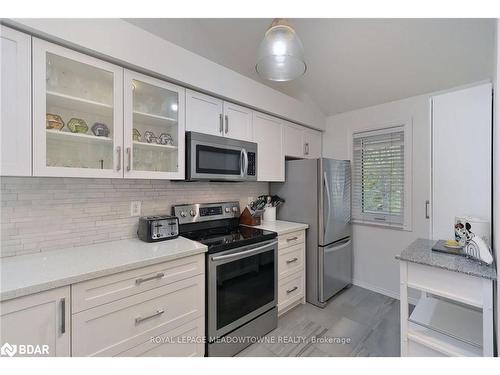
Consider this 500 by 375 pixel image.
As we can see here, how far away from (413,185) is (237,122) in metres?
2.01

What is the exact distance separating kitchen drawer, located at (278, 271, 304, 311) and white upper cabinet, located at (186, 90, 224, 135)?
156cm

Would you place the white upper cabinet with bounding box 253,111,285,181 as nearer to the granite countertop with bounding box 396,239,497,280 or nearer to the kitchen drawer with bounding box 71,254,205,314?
the kitchen drawer with bounding box 71,254,205,314

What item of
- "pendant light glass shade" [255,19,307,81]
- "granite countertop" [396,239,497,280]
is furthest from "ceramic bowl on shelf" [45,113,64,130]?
"granite countertop" [396,239,497,280]

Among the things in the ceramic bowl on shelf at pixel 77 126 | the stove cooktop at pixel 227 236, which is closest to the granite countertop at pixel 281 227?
the stove cooktop at pixel 227 236

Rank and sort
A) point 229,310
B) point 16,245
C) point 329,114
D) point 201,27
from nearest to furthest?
point 16,245 < point 229,310 < point 201,27 < point 329,114

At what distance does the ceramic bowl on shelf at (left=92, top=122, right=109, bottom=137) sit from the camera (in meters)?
1.45

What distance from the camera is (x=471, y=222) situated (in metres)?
1.41

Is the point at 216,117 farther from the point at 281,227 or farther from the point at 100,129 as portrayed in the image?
the point at 281,227

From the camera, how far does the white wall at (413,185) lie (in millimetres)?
2404

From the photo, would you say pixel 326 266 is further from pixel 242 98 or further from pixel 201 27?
pixel 201 27

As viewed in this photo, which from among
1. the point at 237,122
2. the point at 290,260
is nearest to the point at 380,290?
the point at 290,260

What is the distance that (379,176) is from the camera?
106 inches

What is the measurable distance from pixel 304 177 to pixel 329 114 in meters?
1.16
